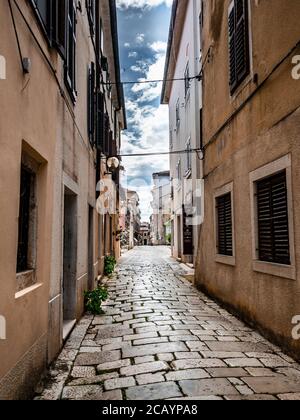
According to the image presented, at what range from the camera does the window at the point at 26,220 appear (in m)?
3.89

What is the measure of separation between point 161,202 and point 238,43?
177ft

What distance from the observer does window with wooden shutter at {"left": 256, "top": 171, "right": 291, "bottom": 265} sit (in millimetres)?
5238

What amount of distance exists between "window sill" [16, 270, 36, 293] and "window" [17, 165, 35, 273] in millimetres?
70

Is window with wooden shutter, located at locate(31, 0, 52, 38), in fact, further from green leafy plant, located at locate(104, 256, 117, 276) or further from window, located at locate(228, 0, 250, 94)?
green leafy plant, located at locate(104, 256, 117, 276)

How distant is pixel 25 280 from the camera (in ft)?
12.5

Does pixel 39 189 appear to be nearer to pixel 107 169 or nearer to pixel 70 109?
pixel 70 109

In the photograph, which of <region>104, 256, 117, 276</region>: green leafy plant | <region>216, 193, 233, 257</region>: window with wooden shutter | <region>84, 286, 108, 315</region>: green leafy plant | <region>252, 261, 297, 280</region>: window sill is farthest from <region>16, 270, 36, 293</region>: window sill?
<region>104, 256, 117, 276</region>: green leafy plant

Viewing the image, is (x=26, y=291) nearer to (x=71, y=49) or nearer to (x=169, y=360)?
(x=169, y=360)

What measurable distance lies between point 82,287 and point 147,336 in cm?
220

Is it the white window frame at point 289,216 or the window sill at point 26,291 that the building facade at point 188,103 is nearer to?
the white window frame at point 289,216

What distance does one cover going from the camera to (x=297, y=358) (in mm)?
4648

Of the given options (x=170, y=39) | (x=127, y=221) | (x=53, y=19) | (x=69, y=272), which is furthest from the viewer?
(x=127, y=221)

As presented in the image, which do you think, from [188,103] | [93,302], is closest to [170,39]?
[188,103]

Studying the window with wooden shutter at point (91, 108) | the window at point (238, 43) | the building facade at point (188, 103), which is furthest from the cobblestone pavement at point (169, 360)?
the building facade at point (188, 103)
